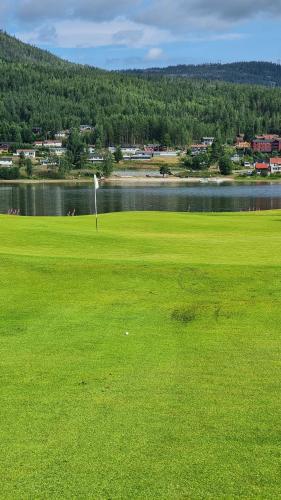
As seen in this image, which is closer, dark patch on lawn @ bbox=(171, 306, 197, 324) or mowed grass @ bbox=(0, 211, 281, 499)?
mowed grass @ bbox=(0, 211, 281, 499)

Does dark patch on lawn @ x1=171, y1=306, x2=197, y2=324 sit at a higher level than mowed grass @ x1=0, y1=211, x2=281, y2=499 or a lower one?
lower

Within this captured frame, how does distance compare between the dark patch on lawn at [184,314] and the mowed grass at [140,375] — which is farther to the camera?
the dark patch on lawn at [184,314]

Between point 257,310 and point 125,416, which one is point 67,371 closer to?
point 125,416

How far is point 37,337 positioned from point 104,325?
175 centimetres

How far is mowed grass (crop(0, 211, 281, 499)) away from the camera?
7461 mm

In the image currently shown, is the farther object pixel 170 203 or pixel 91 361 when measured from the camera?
pixel 170 203

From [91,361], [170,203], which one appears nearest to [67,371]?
[91,361]

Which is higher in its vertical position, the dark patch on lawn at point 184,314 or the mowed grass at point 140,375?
the mowed grass at point 140,375

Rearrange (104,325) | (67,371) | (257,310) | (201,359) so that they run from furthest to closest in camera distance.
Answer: (257,310) → (104,325) → (201,359) → (67,371)

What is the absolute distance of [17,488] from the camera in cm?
714

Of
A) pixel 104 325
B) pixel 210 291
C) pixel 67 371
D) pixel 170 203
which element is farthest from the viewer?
pixel 170 203

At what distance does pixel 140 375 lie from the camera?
10.8 meters

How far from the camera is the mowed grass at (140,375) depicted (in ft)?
24.5

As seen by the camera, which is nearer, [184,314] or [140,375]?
[140,375]
